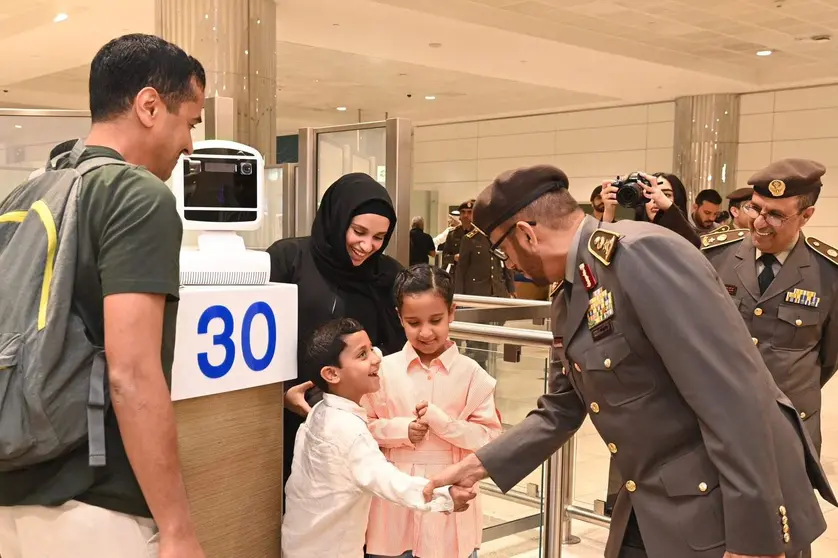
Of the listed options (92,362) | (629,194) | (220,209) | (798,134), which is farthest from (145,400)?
(798,134)

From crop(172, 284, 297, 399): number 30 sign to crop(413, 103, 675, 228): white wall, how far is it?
12.1 m

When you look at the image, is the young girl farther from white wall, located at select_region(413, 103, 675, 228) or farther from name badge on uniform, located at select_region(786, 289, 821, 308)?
white wall, located at select_region(413, 103, 675, 228)

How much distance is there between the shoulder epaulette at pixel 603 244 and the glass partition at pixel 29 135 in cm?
299

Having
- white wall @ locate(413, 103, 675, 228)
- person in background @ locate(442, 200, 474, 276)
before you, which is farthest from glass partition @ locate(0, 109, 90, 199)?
white wall @ locate(413, 103, 675, 228)

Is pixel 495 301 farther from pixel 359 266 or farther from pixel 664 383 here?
pixel 664 383

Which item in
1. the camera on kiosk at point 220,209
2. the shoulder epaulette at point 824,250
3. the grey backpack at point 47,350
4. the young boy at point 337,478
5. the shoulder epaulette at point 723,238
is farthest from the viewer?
the shoulder epaulette at point 723,238

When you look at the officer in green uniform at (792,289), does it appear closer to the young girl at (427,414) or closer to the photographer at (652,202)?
the photographer at (652,202)

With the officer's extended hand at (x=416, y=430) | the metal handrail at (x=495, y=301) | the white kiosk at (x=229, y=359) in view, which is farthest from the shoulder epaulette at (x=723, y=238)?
the white kiosk at (x=229, y=359)

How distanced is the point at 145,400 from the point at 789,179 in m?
2.81

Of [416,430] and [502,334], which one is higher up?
[502,334]

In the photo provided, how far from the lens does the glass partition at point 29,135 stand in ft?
12.8

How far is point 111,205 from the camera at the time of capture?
4.27 feet

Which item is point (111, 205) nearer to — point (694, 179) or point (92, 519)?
point (92, 519)

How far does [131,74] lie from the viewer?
1395mm
